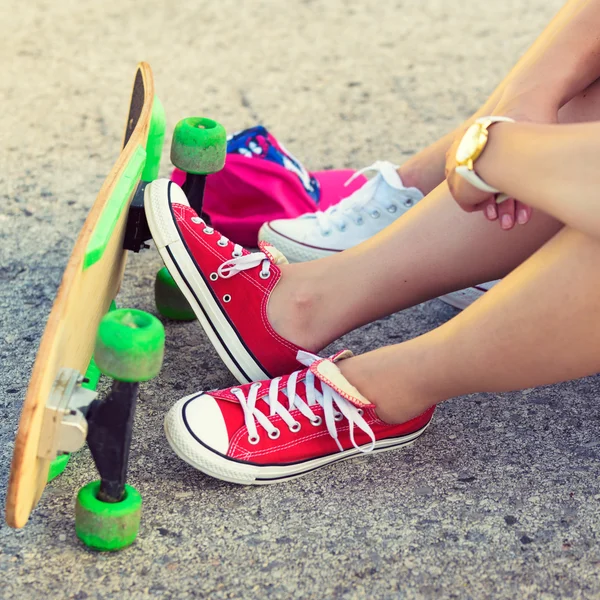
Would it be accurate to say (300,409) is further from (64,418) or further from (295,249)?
(295,249)

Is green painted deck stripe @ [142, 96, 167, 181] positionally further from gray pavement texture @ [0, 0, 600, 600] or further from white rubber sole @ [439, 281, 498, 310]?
white rubber sole @ [439, 281, 498, 310]

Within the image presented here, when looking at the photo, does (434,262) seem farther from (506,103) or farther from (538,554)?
(538,554)

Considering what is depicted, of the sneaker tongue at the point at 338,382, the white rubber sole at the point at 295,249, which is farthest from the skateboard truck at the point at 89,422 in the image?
the white rubber sole at the point at 295,249

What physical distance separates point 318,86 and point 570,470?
1730mm

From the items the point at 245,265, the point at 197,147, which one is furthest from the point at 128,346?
the point at 197,147

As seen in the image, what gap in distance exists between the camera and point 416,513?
1.24 metres

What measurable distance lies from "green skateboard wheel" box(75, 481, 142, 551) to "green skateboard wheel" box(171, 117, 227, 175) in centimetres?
62

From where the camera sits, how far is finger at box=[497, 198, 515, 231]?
117cm

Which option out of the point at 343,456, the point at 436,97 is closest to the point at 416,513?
the point at 343,456

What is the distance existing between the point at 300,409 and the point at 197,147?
1.67 feet

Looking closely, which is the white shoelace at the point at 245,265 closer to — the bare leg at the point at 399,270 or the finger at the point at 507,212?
the bare leg at the point at 399,270

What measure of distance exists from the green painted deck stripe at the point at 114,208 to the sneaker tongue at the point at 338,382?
1.17 feet

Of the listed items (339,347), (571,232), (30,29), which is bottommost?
(339,347)

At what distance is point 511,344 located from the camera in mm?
1121
